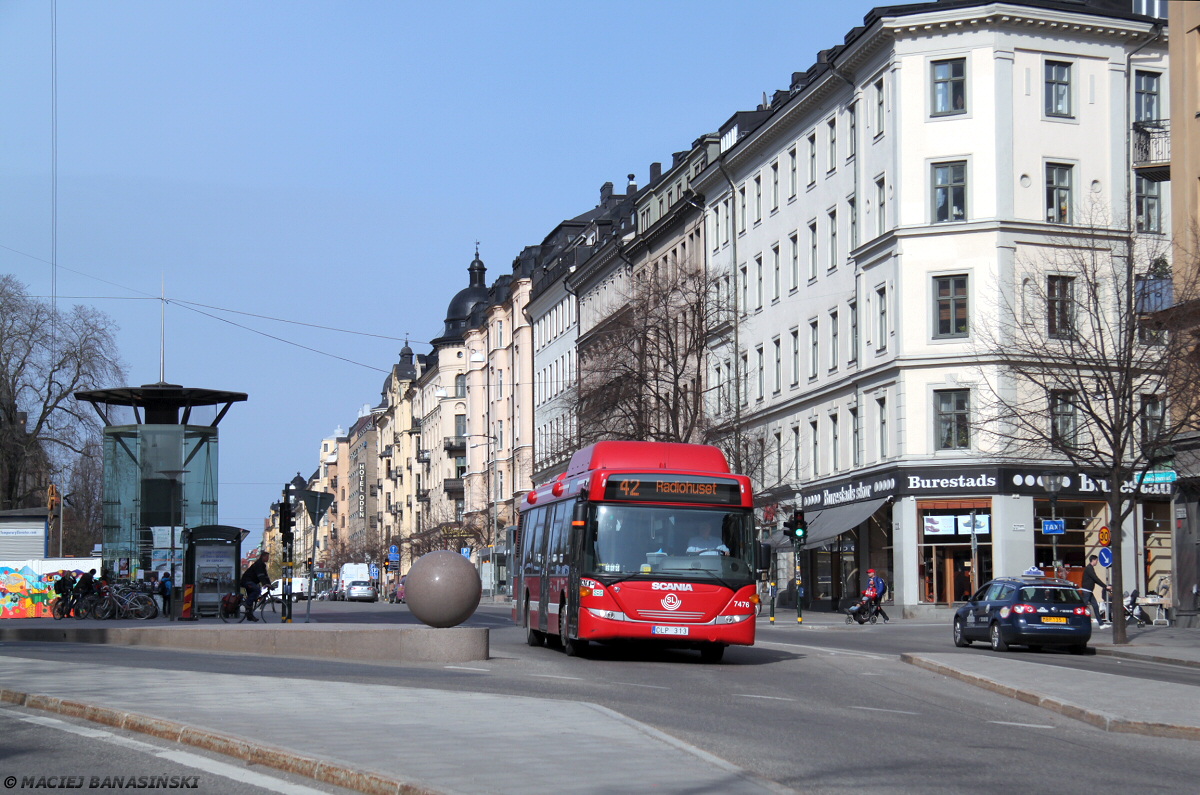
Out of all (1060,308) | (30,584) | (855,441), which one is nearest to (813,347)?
(855,441)

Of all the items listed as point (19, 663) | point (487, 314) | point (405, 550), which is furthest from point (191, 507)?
point (405, 550)

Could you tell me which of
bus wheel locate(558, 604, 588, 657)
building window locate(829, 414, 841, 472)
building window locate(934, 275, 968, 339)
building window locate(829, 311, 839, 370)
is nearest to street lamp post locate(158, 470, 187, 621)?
bus wheel locate(558, 604, 588, 657)

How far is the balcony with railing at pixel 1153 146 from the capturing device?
4094 centimetres

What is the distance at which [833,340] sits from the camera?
56.0 m

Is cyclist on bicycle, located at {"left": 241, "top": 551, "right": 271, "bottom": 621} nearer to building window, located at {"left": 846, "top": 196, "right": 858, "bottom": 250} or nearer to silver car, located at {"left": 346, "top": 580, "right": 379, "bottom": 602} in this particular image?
building window, located at {"left": 846, "top": 196, "right": 858, "bottom": 250}

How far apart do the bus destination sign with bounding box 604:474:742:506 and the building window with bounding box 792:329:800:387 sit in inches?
1411

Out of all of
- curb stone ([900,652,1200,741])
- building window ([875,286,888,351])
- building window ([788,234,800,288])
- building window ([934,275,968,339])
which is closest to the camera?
curb stone ([900,652,1200,741])

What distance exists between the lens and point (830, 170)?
183 ft

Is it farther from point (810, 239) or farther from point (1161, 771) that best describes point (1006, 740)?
point (810, 239)

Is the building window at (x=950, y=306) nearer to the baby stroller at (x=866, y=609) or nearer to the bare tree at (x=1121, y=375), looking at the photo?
the bare tree at (x=1121, y=375)

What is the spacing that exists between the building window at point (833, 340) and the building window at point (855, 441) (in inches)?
99.4

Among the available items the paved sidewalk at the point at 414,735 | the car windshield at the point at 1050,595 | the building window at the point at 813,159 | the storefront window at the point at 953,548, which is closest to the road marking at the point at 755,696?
the paved sidewalk at the point at 414,735

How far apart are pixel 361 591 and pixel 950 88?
64192 mm

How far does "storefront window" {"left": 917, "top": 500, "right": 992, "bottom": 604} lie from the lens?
48250 millimetres
